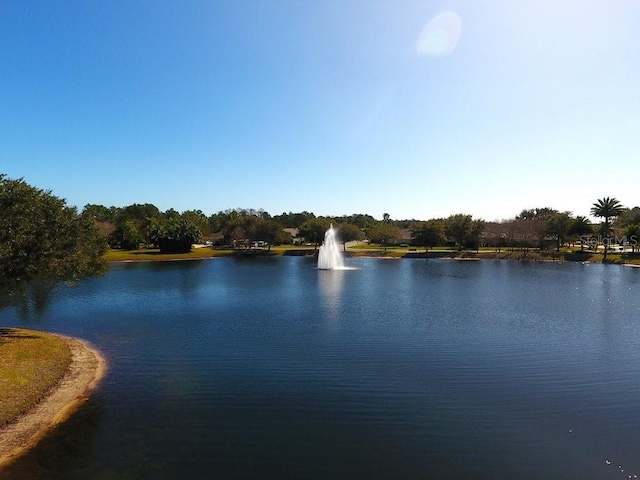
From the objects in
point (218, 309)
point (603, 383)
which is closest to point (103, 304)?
point (218, 309)

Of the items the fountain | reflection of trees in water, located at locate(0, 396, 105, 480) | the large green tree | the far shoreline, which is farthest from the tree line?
the fountain

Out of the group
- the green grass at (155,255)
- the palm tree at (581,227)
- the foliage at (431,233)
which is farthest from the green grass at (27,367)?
the palm tree at (581,227)

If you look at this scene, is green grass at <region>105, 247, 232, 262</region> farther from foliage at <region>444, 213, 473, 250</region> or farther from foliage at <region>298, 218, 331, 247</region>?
foliage at <region>444, 213, 473, 250</region>

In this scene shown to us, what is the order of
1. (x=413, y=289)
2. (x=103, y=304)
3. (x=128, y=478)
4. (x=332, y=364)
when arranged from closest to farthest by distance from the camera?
(x=128, y=478), (x=332, y=364), (x=103, y=304), (x=413, y=289)

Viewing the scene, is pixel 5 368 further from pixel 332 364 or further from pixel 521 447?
pixel 521 447

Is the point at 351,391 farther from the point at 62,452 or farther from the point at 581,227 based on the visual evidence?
the point at 581,227

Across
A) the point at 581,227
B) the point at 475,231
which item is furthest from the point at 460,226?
the point at 581,227
